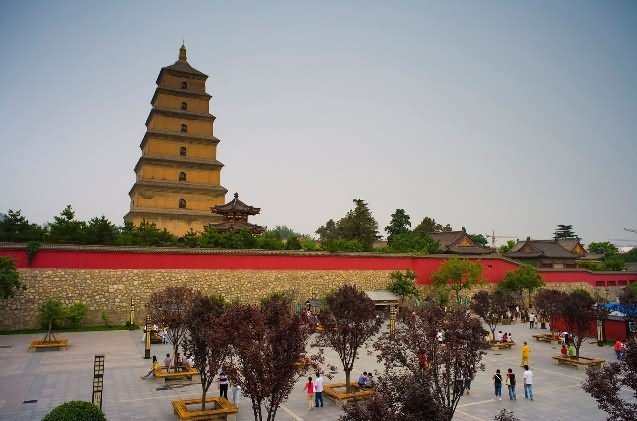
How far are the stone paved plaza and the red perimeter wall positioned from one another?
485 centimetres

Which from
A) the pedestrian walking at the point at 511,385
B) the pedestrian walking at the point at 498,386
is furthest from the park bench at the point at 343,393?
the pedestrian walking at the point at 511,385

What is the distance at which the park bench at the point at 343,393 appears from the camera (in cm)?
1284

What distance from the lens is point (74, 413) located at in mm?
8422

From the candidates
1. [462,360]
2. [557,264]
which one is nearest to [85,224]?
[462,360]

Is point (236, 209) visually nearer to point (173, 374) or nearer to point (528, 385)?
point (173, 374)

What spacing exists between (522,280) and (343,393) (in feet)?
90.8

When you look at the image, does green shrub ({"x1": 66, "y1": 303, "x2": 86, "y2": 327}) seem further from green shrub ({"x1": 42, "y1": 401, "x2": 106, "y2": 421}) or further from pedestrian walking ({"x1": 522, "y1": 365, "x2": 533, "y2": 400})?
pedestrian walking ({"x1": 522, "y1": 365, "x2": 533, "y2": 400})

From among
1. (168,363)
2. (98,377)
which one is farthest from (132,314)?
(98,377)

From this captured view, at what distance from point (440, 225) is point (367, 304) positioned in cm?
7726

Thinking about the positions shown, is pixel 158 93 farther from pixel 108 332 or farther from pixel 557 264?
pixel 557 264

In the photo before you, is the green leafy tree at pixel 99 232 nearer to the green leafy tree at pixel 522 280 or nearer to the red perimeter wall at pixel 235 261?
the red perimeter wall at pixel 235 261

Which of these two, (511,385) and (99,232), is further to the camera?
(99,232)

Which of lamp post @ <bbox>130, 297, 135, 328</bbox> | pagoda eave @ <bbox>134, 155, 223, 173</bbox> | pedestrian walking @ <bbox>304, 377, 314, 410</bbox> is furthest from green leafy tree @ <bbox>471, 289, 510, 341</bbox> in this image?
pagoda eave @ <bbox>134, 155, 223, 173</bbox>

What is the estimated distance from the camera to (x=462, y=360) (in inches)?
369
